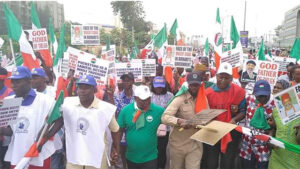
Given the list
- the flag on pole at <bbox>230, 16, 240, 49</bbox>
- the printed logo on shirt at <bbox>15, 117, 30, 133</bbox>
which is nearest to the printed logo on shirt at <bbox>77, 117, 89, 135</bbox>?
the printed logo on shirt at <bbox>15, 117, 30, 133</bbox>

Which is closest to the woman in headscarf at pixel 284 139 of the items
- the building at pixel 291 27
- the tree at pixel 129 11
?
the tree at pixel 129 11

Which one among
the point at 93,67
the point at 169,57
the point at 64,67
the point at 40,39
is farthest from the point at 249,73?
the point at 40,39

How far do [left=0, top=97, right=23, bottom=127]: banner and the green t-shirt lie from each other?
1383mm

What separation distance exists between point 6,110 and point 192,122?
2171mm

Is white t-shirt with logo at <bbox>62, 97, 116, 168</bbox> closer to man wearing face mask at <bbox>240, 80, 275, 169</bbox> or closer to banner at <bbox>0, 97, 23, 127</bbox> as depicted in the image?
banner at <bbox>0, 97, 23, 127</bbox>

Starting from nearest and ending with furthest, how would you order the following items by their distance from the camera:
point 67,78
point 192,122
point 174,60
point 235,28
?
point 192,122 → point 67,78 → point 174,60 → point 235,28

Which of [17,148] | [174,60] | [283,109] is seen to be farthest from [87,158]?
[174,60]

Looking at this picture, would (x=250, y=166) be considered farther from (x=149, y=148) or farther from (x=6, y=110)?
(x=6, y=110)

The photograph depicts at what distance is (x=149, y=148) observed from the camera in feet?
13.6

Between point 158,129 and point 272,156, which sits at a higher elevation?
point 158,129

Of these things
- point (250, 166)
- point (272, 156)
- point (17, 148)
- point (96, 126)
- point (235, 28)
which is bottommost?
point (250, 166)

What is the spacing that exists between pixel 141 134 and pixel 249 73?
362 centimetres

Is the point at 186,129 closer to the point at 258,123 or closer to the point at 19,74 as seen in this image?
the point at 258,123

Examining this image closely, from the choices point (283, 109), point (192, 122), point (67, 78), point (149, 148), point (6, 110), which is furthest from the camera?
point (67, 78)
